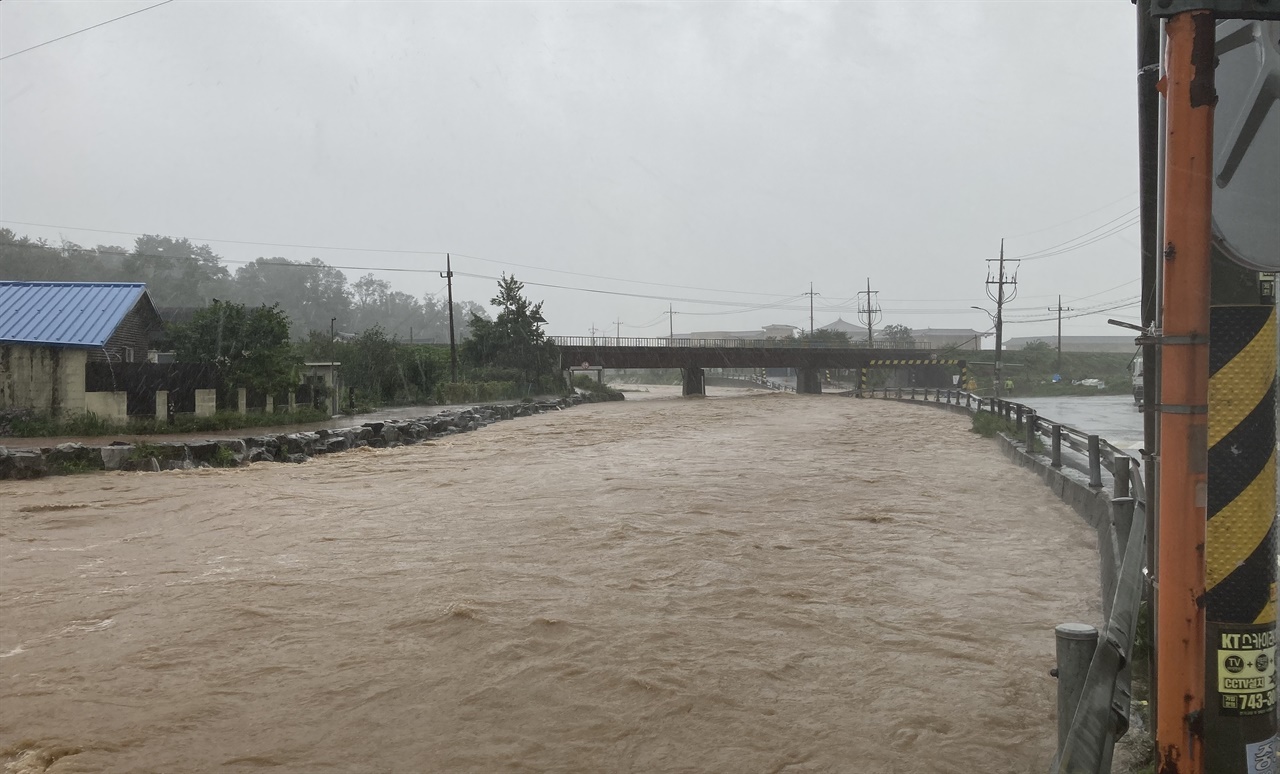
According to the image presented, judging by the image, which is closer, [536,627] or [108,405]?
[536,627]

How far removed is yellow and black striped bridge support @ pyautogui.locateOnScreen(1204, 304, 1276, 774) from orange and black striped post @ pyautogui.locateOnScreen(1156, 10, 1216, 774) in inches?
7.8

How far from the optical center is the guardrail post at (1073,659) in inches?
113

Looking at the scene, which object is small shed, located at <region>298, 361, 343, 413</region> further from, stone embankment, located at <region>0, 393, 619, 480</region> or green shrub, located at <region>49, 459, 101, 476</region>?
green shrub, located at <region>49, 459, 101, 476</region>

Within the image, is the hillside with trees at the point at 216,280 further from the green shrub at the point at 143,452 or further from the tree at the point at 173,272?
the green shrub at the point at 143,452

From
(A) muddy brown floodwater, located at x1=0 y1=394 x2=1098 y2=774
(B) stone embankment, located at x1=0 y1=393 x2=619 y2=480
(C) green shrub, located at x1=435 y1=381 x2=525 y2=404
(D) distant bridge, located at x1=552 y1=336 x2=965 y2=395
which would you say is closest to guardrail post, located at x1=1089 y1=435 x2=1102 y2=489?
(A) muddy brown floodwater, located at x1=0 y1=394 x2=1098 y2=774

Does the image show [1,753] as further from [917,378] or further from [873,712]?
[917,378]

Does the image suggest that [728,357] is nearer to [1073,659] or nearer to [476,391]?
[476,391]

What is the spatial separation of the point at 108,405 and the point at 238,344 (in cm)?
418

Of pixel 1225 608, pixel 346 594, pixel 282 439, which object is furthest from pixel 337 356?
pixel 1225 608

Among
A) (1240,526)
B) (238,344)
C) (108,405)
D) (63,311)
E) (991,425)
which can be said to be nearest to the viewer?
(1240,526)

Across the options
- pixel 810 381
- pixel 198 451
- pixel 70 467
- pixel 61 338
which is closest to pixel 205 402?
pixel 61 338

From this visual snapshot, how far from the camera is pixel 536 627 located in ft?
25.3

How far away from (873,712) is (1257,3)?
176 inches

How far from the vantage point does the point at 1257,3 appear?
2564mm
